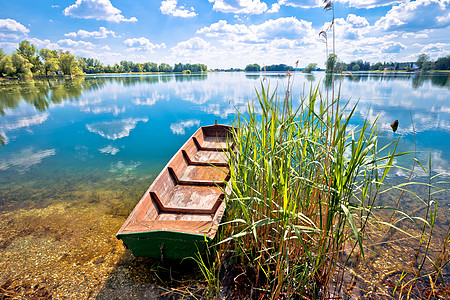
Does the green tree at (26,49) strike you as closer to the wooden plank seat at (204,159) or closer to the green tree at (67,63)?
the green tree at (67,63)

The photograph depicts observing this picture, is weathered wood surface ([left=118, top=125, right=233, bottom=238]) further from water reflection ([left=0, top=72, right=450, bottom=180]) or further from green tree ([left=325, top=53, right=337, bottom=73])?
water reflection ([left=0, top=72, right=450, bottom=180])

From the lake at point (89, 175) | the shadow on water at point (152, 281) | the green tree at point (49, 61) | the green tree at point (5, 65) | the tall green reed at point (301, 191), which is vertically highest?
the green tree at point (49, 61)

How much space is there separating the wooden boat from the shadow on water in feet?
1.39

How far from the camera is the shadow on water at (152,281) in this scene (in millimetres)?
3396

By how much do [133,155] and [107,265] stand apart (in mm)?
6820

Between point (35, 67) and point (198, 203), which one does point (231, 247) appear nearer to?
point (198, 203)

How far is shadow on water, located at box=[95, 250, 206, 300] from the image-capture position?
3396mm

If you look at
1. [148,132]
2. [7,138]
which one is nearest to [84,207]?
[148,132]

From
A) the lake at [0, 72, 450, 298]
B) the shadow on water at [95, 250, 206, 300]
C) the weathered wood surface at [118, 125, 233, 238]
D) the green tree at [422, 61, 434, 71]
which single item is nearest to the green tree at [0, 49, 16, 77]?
the lake at [0, 72, 450, 298]

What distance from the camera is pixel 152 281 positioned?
11.8 feet

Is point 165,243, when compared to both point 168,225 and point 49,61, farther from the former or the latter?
point 49,61

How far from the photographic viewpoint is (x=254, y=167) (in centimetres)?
290

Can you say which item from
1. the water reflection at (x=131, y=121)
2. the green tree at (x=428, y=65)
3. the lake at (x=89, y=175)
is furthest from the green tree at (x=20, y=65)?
the green tree at (x=428, y=65)

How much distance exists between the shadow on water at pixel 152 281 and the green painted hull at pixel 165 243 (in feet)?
1.36
